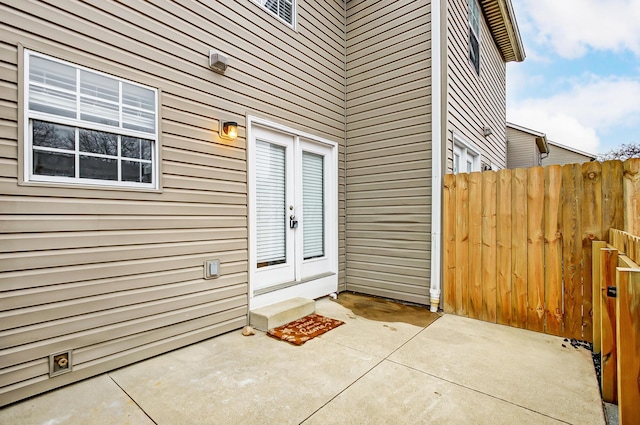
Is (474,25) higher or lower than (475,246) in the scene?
higher

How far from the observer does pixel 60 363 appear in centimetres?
216

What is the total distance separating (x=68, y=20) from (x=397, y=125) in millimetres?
3535

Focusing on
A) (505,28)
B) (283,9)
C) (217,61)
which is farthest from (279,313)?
(505,28)

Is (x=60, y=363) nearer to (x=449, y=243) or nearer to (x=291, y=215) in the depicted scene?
(x=291, y=215)

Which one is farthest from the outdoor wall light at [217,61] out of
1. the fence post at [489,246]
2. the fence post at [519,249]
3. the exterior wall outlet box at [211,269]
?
the fence post at [519,249]

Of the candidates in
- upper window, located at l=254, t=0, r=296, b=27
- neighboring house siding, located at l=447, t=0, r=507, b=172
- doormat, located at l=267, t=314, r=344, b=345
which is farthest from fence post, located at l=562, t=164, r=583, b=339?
upper window, located at l=254, t=0, r=296, b=27

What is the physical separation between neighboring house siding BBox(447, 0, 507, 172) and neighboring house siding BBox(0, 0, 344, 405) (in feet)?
7.18

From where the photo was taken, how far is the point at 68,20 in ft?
7.27

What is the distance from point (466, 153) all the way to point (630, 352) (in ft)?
14.1

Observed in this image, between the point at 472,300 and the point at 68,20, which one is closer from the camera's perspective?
the point at 68,20

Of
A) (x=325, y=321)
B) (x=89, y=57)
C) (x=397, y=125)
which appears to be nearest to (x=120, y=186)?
(x=89, y=57)

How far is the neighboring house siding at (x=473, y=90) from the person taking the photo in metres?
4.23

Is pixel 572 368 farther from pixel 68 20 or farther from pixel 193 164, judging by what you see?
pixel 68 20

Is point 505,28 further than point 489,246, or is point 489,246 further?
point 505,28
